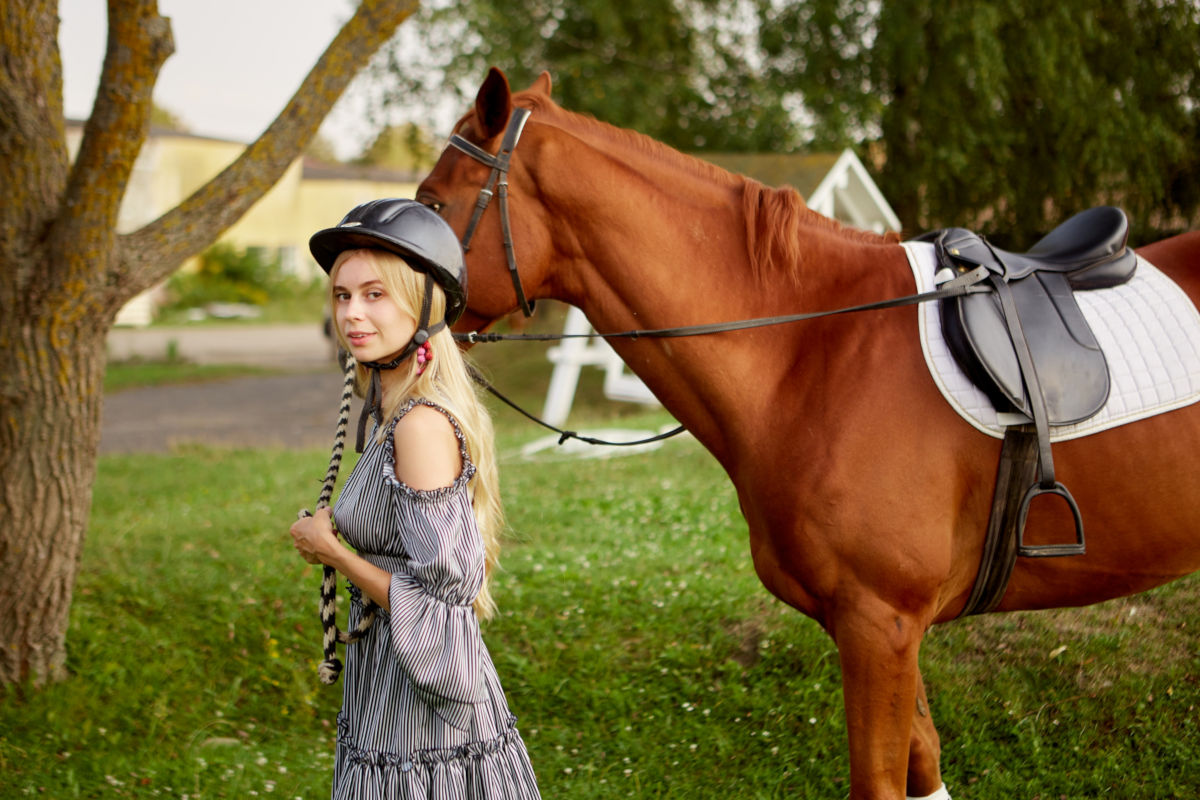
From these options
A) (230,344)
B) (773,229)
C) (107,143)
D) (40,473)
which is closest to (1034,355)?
(773,229)

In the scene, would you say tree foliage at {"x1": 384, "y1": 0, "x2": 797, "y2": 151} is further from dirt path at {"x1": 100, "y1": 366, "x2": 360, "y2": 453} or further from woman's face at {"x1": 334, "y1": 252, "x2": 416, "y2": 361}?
woman's face at {"x1": 334, "y1": 252, "x2": 416, "y2": 361}

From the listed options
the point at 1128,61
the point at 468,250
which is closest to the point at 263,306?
the point at 1128,61

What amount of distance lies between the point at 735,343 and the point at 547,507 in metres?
4.68

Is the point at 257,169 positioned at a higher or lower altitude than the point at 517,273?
higher

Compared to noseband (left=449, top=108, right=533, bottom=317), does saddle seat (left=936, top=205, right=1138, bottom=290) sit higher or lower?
lower

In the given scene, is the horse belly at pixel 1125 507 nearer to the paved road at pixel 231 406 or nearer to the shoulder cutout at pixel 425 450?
the shoulder cutout at pixel 425 450

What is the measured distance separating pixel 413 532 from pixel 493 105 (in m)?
1.31

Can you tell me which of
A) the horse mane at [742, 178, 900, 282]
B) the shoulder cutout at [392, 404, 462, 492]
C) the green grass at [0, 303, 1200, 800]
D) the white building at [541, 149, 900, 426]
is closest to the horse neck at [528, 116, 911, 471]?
the horse mane at [742, 178, 900, 282]

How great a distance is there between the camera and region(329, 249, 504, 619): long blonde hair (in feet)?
7.27

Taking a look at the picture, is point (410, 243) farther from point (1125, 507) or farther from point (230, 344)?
point (230, 344)

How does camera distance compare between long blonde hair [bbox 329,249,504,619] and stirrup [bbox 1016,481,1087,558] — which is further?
stirrup [bbox 1016,481,1087,558]

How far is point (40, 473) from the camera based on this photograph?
404 centimetres

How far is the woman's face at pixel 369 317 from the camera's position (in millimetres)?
2203

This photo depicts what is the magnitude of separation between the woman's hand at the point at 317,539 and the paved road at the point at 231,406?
719 centimetres
